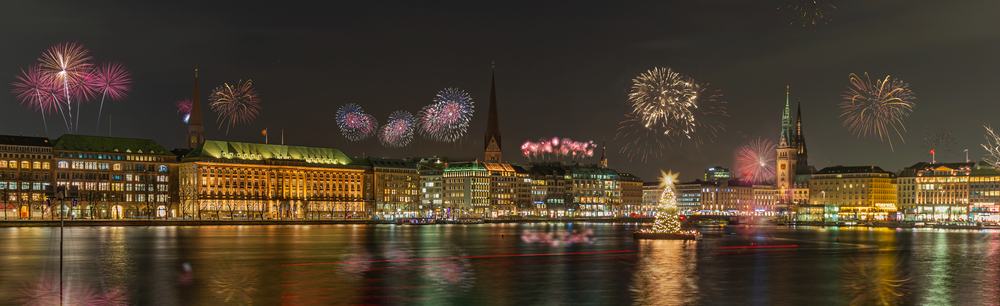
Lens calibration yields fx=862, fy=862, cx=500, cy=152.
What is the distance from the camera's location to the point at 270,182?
176 metres

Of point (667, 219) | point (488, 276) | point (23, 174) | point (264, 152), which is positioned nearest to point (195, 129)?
point (264, 152)

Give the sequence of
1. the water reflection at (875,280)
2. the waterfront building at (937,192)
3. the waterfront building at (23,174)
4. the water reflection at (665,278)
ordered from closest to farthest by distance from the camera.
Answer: the water reflection at (665,278) → the water reflection at (875,280) → the waterfront building at (23,174) → the waterfront building at (937,192)

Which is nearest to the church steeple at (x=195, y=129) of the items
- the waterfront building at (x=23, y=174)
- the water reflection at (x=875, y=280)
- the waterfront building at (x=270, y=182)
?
the waterfront building at (x=270, y=182)

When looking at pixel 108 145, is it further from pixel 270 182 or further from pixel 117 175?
pixel 270 182

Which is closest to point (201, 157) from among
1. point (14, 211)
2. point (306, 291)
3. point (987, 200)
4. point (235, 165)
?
point (235, 165)

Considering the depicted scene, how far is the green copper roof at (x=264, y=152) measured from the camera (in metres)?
168

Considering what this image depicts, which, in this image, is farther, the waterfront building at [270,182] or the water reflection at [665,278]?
the waterfront building at [270,182]

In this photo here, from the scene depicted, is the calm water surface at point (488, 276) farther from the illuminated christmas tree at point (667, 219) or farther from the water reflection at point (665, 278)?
the illuminated christmas tree at point (667, 219)

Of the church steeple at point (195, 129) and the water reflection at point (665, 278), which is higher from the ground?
the church steeple at point (195, 129)

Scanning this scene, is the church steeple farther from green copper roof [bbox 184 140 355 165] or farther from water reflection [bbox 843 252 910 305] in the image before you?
water reflection [bbox 843 252 910 305]

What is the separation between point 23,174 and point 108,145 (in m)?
17.3

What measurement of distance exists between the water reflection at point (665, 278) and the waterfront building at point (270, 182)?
114237mm

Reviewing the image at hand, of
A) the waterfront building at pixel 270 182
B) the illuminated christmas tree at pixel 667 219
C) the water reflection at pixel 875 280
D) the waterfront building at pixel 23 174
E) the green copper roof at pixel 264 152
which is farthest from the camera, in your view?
the green copper roof at pixel 264 152

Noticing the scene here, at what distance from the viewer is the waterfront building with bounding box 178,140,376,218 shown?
164m
